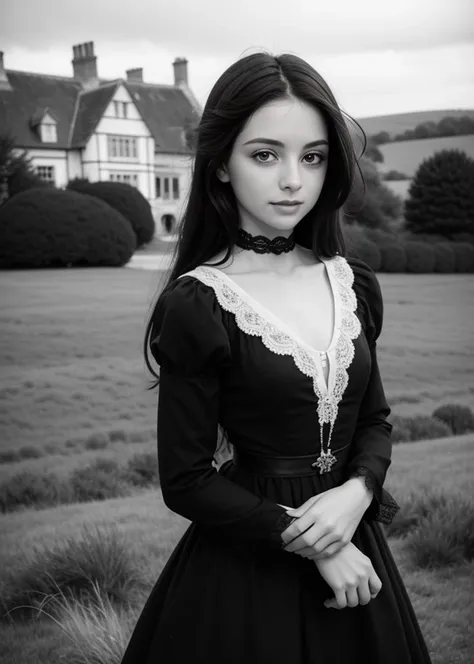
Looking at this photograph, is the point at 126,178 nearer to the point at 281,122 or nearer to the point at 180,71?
the point at 180,71

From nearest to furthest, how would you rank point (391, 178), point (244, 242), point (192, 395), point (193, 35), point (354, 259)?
point (192, 395)
point (244, 242)
point (354, 259)
point (193, 35)
point (391, 178)

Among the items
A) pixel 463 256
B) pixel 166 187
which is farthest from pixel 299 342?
pixel 463 256

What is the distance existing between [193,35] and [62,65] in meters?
0.48

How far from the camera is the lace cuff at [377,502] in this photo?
3.62 ft

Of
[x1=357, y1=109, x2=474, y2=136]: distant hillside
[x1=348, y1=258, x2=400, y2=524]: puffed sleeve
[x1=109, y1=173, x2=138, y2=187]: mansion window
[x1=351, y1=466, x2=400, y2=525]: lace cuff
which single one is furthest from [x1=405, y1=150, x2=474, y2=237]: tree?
[x1=351, y1=466, x2=400, y2=525]: lace cuff

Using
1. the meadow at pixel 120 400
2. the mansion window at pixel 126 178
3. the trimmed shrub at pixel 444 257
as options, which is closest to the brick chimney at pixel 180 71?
the mansion window at pixel 126 178

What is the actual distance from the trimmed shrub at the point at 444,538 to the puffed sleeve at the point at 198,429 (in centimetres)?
149

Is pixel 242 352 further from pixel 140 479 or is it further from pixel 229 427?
pixel 140 479

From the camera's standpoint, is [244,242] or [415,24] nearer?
[244,242]

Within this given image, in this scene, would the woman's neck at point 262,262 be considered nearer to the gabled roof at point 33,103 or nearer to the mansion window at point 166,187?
the mansion window at point 166,187

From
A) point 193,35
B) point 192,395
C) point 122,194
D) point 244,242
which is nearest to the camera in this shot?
point 192,395

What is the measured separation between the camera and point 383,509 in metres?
1.13

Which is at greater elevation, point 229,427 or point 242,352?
point 242,352

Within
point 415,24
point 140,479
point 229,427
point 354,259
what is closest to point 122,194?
point 140,479
